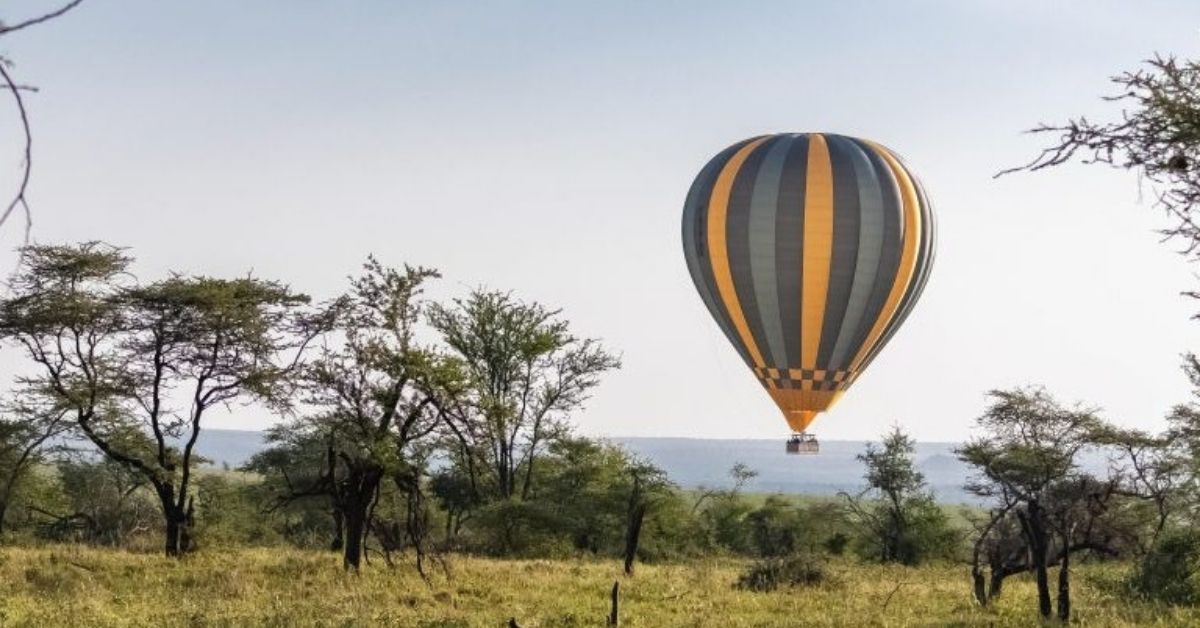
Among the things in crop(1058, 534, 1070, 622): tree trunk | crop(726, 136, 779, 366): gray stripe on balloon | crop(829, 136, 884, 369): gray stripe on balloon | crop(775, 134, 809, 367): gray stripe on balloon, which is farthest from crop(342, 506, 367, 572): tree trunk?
crop(829, 136, 884, 369): gray stripe on balloon

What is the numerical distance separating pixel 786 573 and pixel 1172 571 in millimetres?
9249

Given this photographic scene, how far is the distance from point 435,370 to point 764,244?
28784mm

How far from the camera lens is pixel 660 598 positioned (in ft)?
80.7

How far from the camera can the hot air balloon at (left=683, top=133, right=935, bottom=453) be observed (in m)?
52.1

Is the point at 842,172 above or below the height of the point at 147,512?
above

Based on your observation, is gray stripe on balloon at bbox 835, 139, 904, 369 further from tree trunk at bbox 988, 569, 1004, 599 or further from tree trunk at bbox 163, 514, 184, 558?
tree trunk at bbox 163, 514, 184, 558

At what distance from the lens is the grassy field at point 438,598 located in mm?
19625

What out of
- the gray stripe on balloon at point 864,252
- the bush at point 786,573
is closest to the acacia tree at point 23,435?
the bush at point 786,573

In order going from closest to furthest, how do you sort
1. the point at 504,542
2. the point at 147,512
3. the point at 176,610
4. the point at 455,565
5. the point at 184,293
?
the point at 176,610 < the point at 455,565 < the point at 184,293 < the point at 504,542 < the point at 147,512

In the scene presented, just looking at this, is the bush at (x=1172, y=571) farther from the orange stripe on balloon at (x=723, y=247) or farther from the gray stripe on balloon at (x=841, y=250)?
the orange stripe on balloon at (x=723, y=247)

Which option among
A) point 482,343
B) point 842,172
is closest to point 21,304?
point 482,343

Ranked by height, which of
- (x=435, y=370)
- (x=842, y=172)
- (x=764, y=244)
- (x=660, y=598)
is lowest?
(x=660, y=598)

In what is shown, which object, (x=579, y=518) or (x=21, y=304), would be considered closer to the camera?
(x=21, y=304)

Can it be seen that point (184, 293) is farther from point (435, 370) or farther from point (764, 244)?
point (764, 244)
